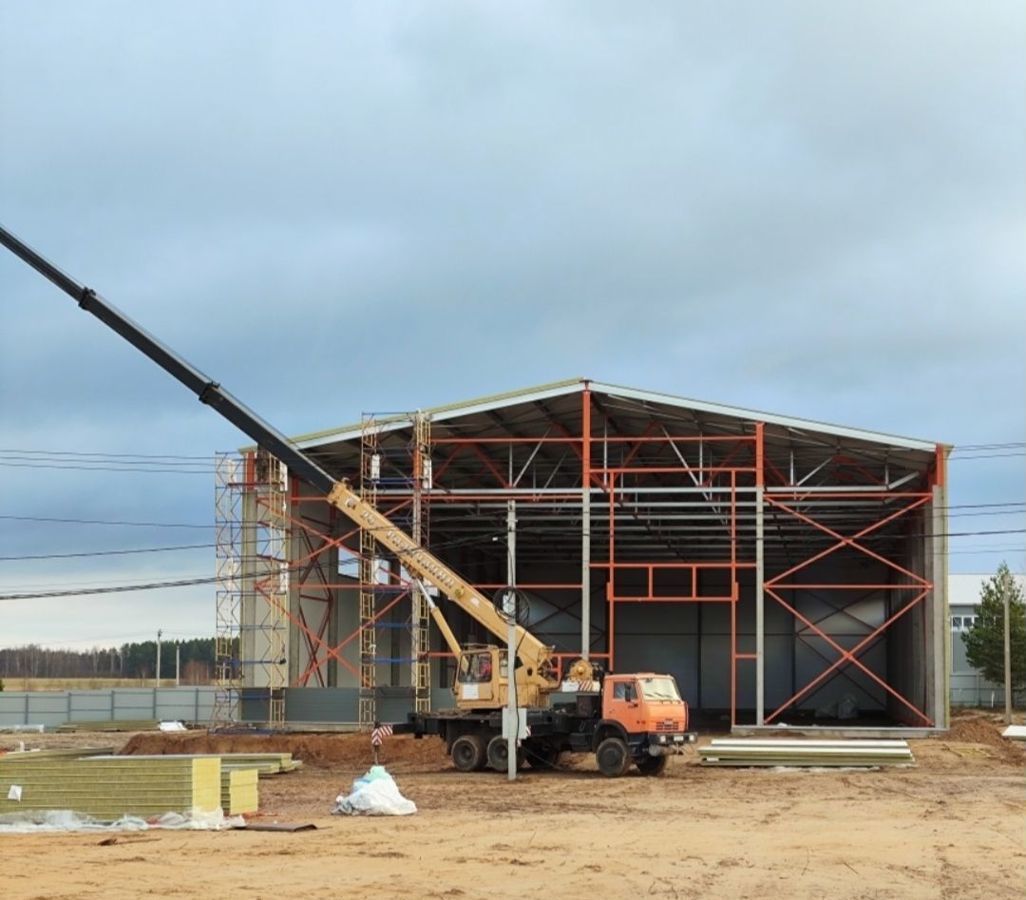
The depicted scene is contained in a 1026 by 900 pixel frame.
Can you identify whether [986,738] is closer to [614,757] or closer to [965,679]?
[614,757]

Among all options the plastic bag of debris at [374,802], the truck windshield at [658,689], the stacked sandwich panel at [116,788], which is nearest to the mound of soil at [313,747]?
the truck windshield at [658,689]

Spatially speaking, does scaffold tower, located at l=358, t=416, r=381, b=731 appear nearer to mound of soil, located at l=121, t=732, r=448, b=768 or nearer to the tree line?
mound of soil, located at l=121, t=732, r=448, b=768

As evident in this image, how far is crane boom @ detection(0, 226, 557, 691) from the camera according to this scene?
31.8 metres

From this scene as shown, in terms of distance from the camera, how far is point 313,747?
1513 inches

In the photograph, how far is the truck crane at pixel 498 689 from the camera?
1185 inches

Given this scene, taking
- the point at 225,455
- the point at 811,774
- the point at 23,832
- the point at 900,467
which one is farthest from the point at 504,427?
the point at 23,832

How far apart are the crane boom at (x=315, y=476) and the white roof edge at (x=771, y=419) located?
27.2 feet

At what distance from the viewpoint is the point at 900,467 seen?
44.3m

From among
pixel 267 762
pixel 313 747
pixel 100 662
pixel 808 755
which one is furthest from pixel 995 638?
pixel 100 662

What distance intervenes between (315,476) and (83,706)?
1108 inches

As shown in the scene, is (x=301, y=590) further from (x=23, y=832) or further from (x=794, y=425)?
(x=23, y=832)

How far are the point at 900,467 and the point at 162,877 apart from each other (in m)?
32.6

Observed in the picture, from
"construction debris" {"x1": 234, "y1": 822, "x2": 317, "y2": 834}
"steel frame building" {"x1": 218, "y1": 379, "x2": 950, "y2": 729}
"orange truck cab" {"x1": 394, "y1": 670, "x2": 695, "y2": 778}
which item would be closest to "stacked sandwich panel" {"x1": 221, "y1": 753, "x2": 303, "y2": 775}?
"orange truck cab" {"x1": 394, "y1": 670, "x2": 695, "y2": 778}

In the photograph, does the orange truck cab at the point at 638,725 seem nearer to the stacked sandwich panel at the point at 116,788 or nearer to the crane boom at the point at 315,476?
the crane boom at the point at 315,476
